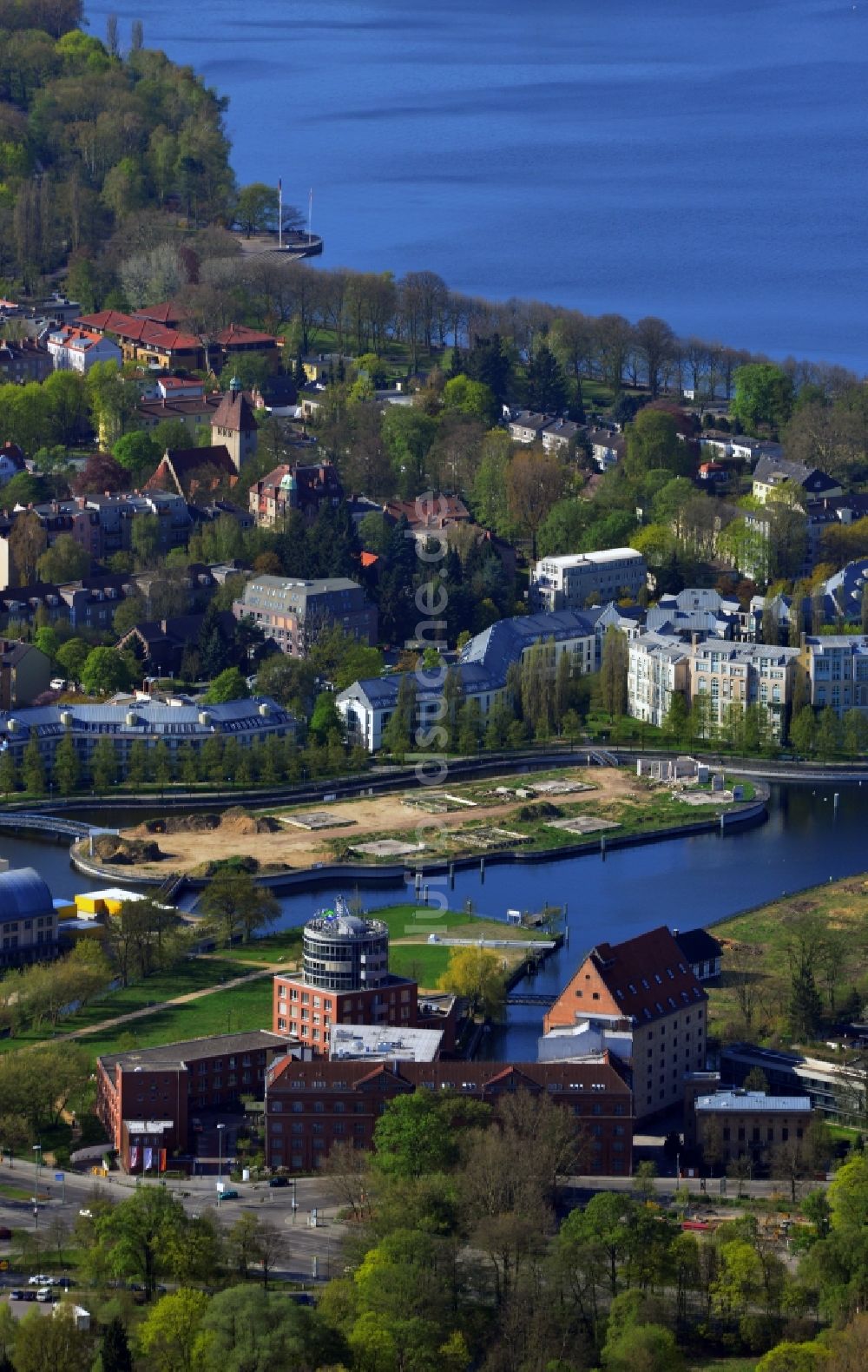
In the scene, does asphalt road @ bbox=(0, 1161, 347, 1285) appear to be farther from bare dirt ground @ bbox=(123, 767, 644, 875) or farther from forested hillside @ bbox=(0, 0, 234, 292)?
forested hillside @ bbox=(0, 0, 234, 292)

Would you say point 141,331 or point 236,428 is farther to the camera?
point 141,331

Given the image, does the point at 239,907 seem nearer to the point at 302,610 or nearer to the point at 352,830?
the point at 352,830

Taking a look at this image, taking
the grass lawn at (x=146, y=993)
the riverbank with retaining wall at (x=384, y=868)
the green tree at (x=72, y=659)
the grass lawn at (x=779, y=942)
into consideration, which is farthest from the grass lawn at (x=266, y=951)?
the green tree at (x=72, y=659)

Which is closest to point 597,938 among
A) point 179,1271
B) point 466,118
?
point 179,1271

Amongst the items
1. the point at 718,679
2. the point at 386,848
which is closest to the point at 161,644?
the point at 718,679

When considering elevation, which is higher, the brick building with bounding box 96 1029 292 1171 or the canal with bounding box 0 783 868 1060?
the canal with bounding box 0 783 868 1060

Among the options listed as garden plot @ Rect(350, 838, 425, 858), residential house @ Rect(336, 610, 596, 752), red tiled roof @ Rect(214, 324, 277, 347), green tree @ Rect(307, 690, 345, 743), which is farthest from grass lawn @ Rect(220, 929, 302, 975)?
red tiled roof @ Rect(214, 324, 277, 347)

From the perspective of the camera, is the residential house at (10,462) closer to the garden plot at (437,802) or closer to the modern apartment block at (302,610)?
the modern apartment block at (302,610)
